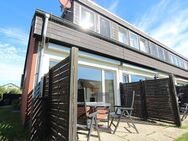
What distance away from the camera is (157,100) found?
5.71 metres

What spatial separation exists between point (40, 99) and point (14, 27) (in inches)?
297

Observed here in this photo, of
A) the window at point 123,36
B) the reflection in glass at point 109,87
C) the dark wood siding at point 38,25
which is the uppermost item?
the window at point 123,36

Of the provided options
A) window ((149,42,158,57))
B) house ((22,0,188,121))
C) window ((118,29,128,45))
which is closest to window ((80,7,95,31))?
house ((22,0,188,121))

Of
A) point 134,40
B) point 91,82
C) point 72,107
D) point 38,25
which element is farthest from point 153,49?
point 72,107

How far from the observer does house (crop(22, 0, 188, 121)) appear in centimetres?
516

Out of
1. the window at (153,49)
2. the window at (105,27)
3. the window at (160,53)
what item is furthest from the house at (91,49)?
the window at (160,53)

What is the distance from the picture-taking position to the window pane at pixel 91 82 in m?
6.52

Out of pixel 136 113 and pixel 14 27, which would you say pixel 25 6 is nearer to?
pixel 14 27

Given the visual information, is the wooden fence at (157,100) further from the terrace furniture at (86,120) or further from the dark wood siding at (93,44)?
the terrace furniture at (86,120)

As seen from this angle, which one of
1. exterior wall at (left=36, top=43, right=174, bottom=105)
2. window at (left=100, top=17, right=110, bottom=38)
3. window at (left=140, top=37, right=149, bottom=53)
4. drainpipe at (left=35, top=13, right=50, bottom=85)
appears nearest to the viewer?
drainpipe at (left=35, top=13, right=50, bottom=85)

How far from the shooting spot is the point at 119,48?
8.09 metres

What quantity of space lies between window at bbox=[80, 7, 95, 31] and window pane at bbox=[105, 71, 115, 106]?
2.46 m

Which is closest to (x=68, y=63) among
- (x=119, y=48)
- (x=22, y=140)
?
(x=22, y=140)

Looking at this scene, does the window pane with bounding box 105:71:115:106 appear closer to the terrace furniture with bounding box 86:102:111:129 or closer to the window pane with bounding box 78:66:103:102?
the window pane with bounding box 78:66:103:102
